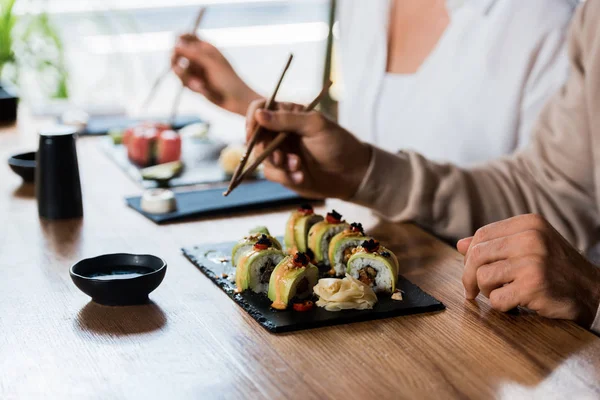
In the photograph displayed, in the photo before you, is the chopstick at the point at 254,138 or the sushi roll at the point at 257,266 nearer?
the sushi roll at the point at 257,266

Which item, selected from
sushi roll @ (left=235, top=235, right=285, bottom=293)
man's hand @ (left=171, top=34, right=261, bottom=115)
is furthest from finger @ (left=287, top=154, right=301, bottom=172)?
man's hand @ (left=171, top=34, right=261, bottom=115)

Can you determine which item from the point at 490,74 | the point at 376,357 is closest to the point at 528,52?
the point at 490,74

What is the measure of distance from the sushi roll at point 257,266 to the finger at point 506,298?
0.38 meters

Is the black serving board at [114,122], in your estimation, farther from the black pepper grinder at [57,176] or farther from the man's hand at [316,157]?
the man's hand at [316,157]

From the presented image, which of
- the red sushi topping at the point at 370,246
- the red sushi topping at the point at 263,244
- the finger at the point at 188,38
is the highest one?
the finger at the point at 188,38

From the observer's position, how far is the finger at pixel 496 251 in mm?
1343

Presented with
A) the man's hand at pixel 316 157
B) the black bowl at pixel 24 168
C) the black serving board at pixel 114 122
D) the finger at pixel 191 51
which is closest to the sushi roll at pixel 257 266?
the man's hand at pixel 316 157

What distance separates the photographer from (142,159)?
2.49m

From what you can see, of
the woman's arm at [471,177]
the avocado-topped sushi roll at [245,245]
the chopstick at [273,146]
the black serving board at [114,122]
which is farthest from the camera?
the black serving board at [114,122]

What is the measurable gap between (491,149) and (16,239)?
138 centimetres

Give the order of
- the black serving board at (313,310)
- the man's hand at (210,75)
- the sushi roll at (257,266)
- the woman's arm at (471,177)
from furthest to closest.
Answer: the man's hand at (210,75) → the woman's arm at (471,177) → the sushi roll at (257,266) → the black serving board at (313,310)

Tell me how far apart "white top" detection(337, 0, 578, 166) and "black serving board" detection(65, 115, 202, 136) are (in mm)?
691

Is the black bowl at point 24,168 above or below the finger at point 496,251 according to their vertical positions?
below

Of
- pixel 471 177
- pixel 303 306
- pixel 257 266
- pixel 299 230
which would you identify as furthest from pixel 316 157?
pixel 303 306
